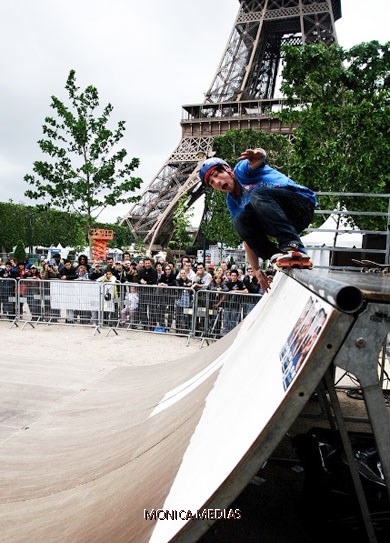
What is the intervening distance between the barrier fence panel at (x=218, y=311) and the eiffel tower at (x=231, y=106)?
34220mm

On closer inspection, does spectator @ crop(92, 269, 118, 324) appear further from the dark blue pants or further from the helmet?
the helmet

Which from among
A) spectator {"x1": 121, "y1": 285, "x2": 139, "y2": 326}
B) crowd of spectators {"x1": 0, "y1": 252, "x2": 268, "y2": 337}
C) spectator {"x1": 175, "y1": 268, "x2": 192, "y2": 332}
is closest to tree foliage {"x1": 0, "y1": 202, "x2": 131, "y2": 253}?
crowd of spectators {"x1": 0, "y1": 252, "x2": 268, "y2": 337}

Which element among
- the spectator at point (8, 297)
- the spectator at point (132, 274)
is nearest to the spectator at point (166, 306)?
the spectator at point (132, 274)

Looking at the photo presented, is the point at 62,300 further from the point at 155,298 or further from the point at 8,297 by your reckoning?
the point at 155,298

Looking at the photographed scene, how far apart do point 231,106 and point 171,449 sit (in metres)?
49.2

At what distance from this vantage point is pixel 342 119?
12.7m

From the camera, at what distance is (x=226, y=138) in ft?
127

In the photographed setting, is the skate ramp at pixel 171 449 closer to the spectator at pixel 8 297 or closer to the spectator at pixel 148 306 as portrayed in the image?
the spectator at pixel 148 306

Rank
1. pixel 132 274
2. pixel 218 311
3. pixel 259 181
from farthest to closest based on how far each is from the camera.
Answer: pixel 132 274, pixel 218 311, pixel 259 181

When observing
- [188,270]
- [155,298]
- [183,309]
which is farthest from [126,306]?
[188,270]

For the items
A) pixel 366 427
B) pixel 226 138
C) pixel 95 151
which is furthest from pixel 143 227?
pixel 366 427

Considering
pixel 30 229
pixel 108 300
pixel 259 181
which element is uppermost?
pixel 30 229

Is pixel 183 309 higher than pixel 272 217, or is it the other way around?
pixel 272 217

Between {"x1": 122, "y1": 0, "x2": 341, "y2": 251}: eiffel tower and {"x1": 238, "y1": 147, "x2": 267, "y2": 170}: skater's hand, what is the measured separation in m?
39.6
